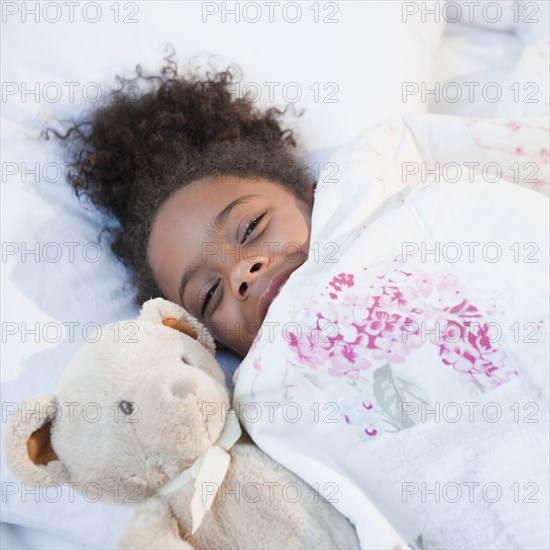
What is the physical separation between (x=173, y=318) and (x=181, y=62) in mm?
692

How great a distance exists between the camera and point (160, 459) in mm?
700

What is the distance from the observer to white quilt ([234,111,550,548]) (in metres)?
0.71

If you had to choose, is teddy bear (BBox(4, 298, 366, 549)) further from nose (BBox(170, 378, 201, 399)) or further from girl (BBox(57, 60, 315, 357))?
girl (BBox(57, 60, 315, 357))

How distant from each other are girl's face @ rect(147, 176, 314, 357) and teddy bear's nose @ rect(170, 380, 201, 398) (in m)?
0.29

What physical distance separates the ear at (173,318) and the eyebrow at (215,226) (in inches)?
7.6

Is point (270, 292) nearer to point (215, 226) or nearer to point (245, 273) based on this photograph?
point (245, 273)

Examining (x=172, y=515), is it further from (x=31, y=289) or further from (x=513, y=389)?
(x=31, y=289)

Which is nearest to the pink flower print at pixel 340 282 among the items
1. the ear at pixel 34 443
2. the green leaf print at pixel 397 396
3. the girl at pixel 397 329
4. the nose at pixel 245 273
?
the girl at pixel 397 329

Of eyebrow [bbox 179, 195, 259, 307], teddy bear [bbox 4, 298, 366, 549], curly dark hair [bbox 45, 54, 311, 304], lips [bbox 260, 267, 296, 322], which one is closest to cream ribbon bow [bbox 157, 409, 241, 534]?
teddy bear [bbox 4, 298, 366, 549]

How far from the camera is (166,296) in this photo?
116cm

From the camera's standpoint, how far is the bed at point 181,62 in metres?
1.15

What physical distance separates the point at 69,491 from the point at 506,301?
2.14 feet

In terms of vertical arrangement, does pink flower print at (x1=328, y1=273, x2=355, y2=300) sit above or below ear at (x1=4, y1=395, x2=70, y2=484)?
above

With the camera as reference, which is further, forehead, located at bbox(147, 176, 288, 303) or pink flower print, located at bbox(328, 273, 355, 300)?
forehead, located at bbox(147, 176, 288, 303)
